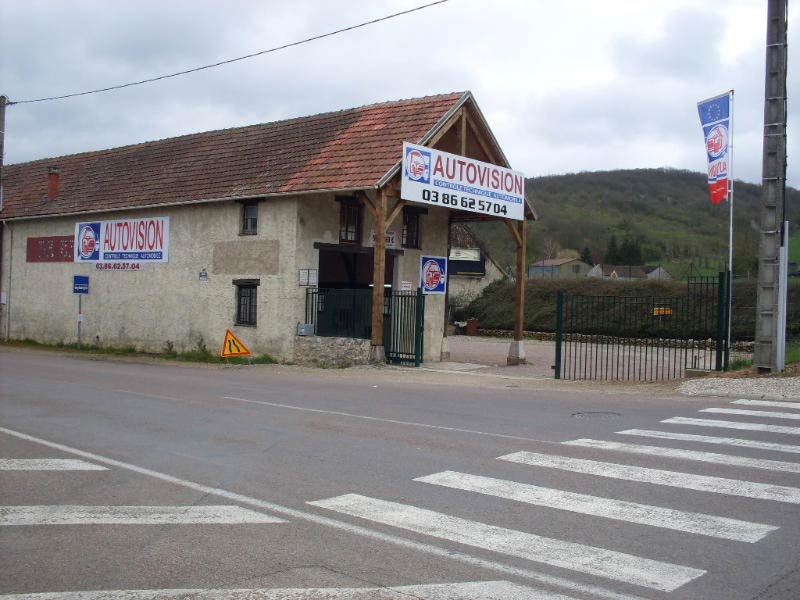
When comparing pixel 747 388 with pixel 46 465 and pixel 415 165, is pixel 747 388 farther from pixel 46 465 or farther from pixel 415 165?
pixel 46 465

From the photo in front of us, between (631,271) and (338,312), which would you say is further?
(631,271)

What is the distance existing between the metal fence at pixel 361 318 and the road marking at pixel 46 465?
14.2m

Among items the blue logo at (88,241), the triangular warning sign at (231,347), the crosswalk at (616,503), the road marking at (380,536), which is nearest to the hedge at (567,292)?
the triangular warning sign at (231,347)

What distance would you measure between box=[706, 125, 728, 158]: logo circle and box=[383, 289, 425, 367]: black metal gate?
8.02m

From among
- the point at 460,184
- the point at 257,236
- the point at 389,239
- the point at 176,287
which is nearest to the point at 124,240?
the point at 176,287

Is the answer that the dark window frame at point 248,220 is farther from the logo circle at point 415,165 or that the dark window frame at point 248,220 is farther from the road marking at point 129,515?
the road marking at point 129,515

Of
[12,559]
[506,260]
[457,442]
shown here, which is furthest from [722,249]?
[12,559]

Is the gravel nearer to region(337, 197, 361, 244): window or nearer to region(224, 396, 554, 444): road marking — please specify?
region(224, 396, 554, 444): road marking

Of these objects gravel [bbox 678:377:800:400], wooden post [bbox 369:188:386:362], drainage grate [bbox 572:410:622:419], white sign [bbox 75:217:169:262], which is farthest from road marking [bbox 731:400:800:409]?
white sign [bbox 75:217:169:262]

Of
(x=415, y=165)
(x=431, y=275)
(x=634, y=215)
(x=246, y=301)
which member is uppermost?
(x=634, y=215)

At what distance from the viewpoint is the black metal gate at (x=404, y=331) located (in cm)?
2244

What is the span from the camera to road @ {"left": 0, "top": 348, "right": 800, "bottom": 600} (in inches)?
209

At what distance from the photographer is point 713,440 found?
1010cm

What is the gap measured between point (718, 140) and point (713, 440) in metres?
10.3
